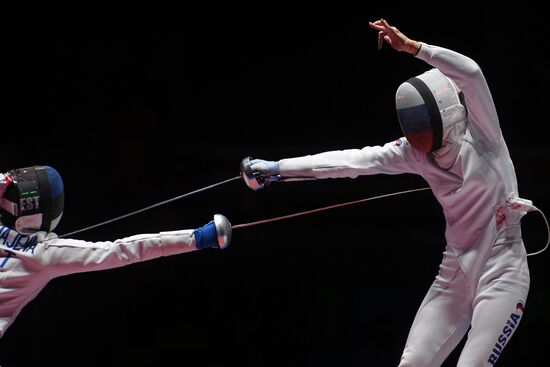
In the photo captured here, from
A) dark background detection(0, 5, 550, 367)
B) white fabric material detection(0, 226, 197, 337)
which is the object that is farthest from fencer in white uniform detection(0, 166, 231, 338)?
dark background detection(0, 5, 550, 367)

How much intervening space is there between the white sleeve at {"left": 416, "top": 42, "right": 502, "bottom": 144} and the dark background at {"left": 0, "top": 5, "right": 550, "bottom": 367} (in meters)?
1.47

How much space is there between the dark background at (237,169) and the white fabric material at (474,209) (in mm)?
1124

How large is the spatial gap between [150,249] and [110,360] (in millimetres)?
1388

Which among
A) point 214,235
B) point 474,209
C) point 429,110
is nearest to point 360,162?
point 429,110

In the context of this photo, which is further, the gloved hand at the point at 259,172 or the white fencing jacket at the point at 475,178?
the gloved hand at the point at 259,172

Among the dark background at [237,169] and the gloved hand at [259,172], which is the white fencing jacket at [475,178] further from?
the dark background at [237,169]

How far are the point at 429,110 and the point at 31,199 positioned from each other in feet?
4.61

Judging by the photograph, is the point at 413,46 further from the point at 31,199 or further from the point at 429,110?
the point at 31,199

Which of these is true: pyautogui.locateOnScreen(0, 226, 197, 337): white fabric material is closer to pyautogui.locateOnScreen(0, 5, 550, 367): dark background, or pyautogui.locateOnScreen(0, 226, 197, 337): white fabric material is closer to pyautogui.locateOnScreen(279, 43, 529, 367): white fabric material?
pyautogui.locateOnScreen(279, 43, 529, 367): white fabric material

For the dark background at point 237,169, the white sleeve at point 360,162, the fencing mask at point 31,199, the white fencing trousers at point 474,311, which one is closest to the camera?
the white fencing trousers at point 474,311

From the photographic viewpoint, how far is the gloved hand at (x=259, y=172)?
3316mm

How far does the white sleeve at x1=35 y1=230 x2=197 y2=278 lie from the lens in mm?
2998

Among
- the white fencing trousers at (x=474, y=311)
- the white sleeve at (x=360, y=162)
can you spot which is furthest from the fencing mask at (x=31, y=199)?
the white fencing trousers at (x=474, y=311)

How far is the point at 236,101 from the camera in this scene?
4859 millimetres
